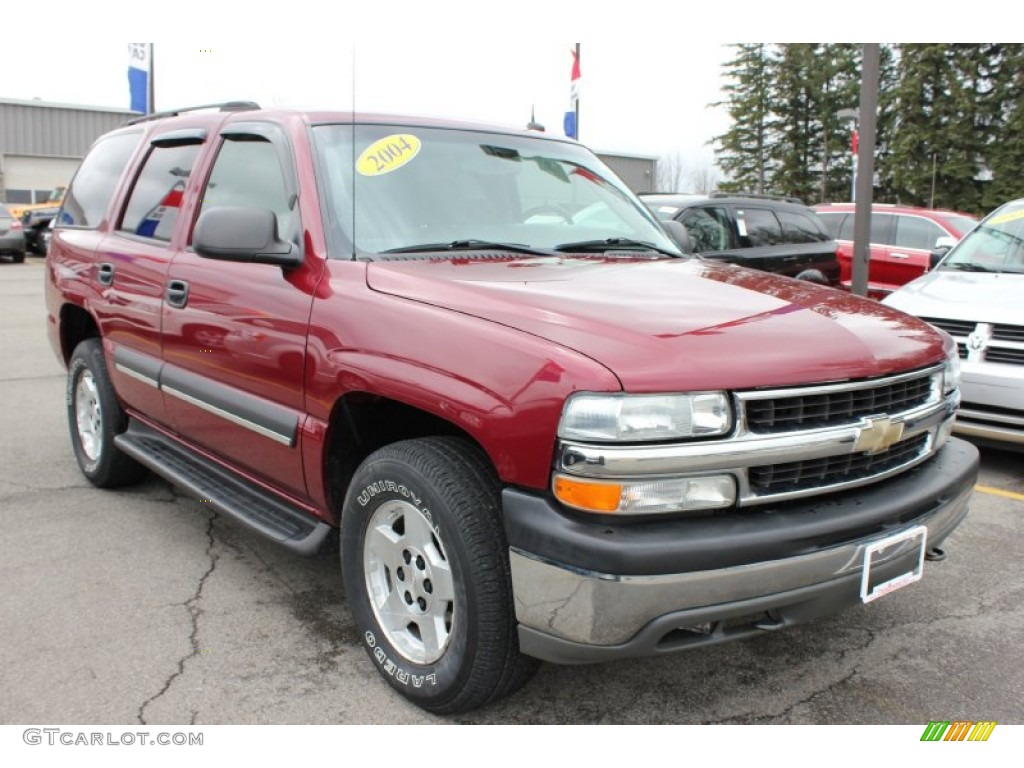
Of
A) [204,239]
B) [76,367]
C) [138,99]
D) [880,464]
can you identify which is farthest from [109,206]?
[138,99]

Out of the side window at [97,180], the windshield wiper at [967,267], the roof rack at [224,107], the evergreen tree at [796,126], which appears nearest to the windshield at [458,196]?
the roof rack at [224,107]

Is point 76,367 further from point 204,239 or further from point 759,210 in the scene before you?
point 759,210

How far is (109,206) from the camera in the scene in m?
4.64

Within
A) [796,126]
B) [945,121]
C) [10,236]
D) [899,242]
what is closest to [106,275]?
[899,242]

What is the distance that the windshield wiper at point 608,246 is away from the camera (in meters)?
3.39

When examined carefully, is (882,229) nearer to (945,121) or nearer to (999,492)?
(999,492)


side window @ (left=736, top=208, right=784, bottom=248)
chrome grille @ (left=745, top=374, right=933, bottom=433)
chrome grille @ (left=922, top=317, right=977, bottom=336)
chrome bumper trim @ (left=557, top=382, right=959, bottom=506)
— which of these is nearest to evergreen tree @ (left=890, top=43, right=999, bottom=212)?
side window @ (left=736, top=208, right=784, bottom=248)

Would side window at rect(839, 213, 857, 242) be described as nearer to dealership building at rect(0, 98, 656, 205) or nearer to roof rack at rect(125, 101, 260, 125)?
roof rack at rect(125, 101, 260, 125)

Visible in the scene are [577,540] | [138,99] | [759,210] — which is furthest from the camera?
[138,99]

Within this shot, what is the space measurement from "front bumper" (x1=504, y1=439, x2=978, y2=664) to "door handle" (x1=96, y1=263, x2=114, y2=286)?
2925 millimetres

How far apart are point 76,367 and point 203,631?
2.33m

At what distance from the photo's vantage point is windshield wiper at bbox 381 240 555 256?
3.09 m

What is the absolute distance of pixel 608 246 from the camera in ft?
11.6

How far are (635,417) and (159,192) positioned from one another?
3000 millimetres
